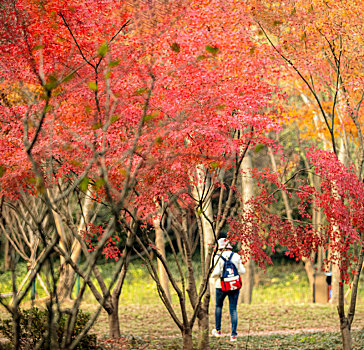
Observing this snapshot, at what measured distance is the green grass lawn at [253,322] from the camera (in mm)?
8062

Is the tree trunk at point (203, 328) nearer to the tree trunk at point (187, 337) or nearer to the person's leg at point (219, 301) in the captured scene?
the tree trunk at point (187, 337)

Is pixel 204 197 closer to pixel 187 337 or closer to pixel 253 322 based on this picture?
pixel 187 337

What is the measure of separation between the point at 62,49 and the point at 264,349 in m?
4.94

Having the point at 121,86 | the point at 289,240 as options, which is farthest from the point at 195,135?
the point at 289,240

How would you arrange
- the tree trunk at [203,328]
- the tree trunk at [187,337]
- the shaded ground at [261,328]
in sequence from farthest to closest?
the shaded ground at [261,328] → the tree trunk at [203,328] → the tree trunk at [187,337]

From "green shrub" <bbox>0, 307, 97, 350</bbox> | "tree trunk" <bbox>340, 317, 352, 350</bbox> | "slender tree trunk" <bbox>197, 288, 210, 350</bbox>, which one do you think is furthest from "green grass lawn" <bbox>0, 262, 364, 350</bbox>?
"tree trunk" <bbox>340, 317, 352, 350</bbox>

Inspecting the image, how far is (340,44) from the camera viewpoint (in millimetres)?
7430

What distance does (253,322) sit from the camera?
11102 mm

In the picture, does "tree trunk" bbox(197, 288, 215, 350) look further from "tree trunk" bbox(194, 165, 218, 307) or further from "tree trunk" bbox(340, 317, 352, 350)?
"tree trunk" bbox(340, 317, 352, 350)

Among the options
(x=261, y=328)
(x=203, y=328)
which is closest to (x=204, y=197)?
(x=203, y=328)

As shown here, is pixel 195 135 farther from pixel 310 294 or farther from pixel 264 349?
pixel 310 294

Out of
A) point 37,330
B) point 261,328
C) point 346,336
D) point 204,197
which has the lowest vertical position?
point 261,328

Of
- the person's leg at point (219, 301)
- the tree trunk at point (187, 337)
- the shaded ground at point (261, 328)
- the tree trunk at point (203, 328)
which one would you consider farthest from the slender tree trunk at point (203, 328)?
the person's leg at point (219, 301)

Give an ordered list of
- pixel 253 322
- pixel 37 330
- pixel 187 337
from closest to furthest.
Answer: pixel 37 330 → pixel 187 337 → pixel 253 322
